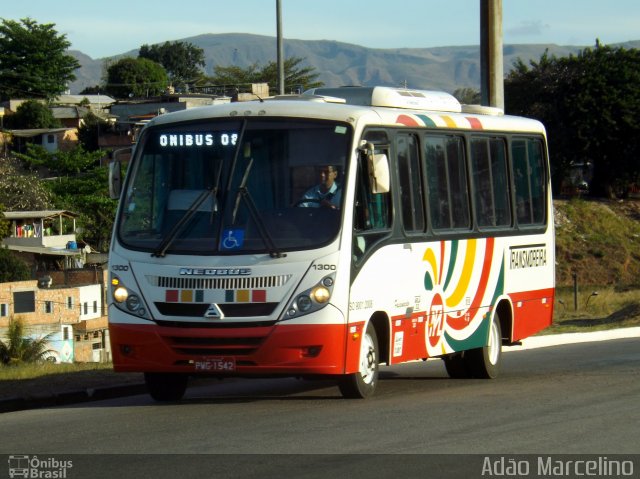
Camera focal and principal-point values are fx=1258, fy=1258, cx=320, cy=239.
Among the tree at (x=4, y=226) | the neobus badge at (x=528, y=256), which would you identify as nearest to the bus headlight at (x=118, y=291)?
the neobus badge at (x=528, y=256)

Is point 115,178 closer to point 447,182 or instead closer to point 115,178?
point 115,178

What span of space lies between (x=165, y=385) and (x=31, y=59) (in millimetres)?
116391

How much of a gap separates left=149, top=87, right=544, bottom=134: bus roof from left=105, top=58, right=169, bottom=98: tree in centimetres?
12307

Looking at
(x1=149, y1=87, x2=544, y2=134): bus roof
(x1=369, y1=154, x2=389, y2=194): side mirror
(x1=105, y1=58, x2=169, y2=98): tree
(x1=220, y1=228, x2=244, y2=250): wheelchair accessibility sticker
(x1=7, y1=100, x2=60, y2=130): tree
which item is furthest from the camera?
(x1=105, y1=58, x2=169, y2=98): tree

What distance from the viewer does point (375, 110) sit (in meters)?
12.6

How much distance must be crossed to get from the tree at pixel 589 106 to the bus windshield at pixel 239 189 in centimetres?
6054

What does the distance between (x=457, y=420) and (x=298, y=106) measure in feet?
11.5

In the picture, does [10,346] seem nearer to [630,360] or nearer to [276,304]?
[630,360]

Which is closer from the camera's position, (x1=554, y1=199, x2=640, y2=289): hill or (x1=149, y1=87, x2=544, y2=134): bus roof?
(x1=149, y1=87, x2=544, y2=134): bus roof

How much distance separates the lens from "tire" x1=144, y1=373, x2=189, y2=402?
1233cm

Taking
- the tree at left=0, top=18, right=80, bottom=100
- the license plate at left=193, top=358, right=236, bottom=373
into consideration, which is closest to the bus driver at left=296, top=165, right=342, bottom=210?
the license plate at left=193, top=358, right=236, bottom=373

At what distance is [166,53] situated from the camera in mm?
168750

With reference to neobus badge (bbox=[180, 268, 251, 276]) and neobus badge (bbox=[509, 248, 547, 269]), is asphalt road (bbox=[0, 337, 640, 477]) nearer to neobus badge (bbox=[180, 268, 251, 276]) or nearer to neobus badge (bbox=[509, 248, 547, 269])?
neobus badge (bbox=[180, 268, 251, 276])

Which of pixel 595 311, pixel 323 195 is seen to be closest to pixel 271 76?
pixel 595 311
